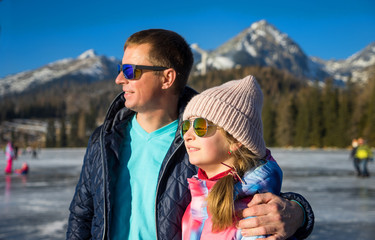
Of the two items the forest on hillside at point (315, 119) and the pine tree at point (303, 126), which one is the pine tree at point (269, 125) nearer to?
the forest on hillside at point (315, 119)

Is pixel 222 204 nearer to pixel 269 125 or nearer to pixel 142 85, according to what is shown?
pixel 142 85

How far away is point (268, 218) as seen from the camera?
58.7 inches

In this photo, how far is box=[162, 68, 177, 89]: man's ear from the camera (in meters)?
2.20

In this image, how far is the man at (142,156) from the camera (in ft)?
6.34

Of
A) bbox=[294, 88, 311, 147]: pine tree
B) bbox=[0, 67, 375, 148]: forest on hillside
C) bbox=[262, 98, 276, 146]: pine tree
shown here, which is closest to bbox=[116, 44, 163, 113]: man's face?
bbox=[0, 67, 375, 148]: forest on hillside

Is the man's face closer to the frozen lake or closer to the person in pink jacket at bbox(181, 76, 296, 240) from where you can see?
the person in pink jacket at bbox(181, 76, 296, 240)

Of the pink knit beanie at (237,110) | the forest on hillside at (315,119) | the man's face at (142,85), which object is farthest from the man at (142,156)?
the forest on hillside at (315,119)

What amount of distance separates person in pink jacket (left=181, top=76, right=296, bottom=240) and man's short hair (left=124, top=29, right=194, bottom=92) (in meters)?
0.53

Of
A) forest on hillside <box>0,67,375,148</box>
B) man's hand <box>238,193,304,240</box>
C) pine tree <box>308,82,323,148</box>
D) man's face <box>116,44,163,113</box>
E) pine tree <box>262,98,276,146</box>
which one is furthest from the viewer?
pine tree <box>262,98,276,146</box>

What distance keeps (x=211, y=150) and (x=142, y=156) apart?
60 centimetres

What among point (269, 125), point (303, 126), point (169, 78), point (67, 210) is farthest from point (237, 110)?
point (269, 125)

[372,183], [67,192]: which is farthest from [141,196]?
[372,183]

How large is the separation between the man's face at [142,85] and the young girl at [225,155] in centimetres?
47

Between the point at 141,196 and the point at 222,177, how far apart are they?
23.4 inches
